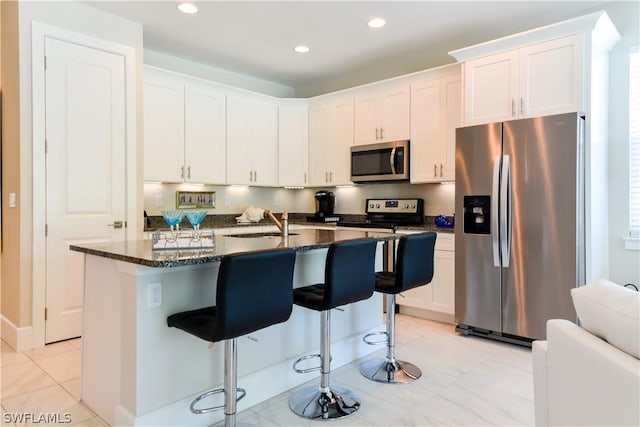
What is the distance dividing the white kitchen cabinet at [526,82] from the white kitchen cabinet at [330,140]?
1.62 metres

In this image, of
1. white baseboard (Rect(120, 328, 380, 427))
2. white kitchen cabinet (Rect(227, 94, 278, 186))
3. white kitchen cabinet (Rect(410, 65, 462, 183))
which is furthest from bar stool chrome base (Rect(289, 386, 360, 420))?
white kitchen cabinet (Rect(227, 94, 278, 186))

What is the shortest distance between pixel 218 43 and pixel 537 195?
10.8ft

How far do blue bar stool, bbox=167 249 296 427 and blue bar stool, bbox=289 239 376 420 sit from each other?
0.29 meters

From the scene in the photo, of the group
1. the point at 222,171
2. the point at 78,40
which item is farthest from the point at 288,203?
the point at 78,40

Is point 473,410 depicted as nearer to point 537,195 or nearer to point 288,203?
point 537,195

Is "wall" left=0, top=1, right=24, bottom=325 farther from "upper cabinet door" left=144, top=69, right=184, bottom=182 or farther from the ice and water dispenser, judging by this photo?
the ice and water dispenser

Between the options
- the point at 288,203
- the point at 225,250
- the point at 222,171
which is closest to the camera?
the point at 225,250

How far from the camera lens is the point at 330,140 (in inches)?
199

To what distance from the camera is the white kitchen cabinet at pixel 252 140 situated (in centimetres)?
475

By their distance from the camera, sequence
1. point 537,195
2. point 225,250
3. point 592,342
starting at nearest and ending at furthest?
1. point 592,342
2. point 225,250
3. point 537,195

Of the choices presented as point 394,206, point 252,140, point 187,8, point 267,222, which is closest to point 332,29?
point 187,8

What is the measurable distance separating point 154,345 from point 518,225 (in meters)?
2.68

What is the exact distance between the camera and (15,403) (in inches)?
90.1

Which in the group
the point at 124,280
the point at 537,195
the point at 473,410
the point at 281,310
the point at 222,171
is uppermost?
the point at 222,171
